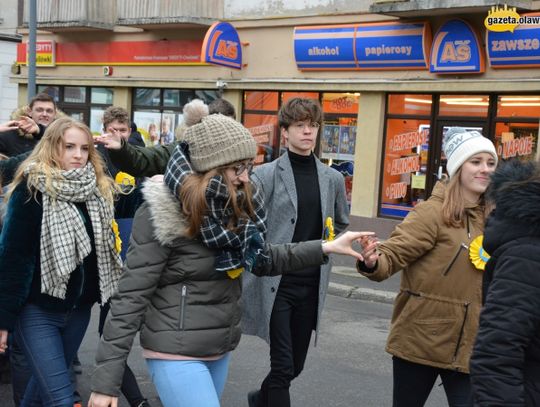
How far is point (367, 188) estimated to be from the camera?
15.3 metres

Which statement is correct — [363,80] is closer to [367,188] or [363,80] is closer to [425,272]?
[367,188]

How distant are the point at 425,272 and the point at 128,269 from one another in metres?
1.39

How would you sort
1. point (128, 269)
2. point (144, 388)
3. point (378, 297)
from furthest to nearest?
point (378, 297), point (144, 388), point (128, 269)

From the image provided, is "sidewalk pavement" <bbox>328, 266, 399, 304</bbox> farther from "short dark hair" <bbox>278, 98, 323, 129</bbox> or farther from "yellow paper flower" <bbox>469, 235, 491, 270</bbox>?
"yellow paper flower" <bbox>469, 235, 491, 270</bbox>

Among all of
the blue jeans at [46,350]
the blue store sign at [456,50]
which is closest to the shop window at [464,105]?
the blue store sign at [456,50]

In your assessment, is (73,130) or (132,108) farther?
(132,108)

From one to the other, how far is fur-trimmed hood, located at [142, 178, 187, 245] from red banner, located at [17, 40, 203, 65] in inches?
604

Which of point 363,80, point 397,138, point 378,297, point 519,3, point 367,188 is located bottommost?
point 378,297

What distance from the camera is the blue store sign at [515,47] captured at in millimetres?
12766

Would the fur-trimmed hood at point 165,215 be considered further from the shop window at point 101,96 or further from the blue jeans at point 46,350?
the shop window at point 101,96

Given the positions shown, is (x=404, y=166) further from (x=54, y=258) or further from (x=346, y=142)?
(x=54, y=258)

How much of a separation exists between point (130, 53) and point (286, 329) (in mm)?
16384

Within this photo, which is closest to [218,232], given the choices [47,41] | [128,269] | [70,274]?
[128,269]

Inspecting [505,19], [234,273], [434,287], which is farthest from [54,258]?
[505,19]
